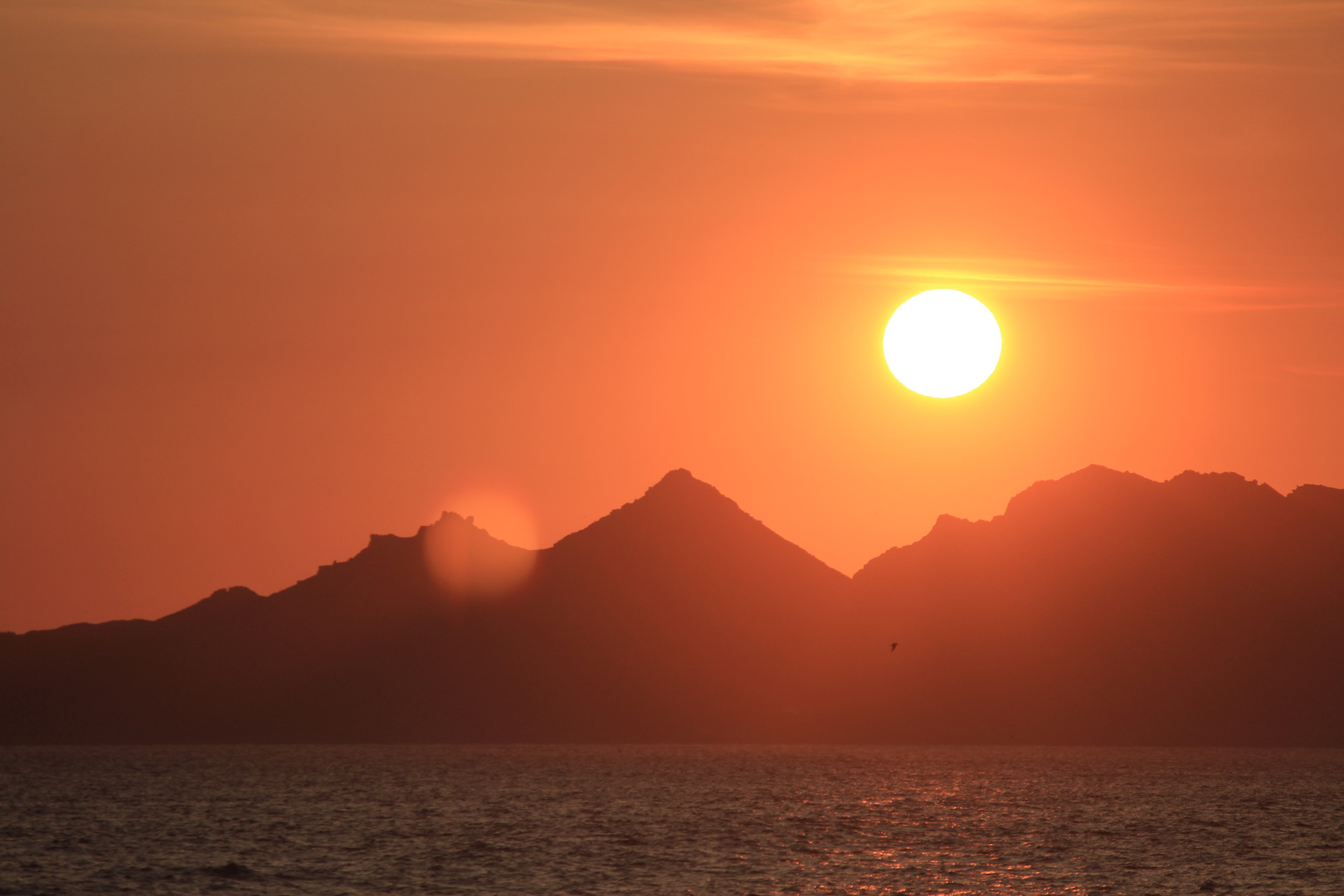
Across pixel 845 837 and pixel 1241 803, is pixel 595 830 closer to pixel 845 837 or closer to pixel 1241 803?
pixel 845 837

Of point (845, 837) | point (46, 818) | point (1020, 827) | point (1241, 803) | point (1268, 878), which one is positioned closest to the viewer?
point (1268, 878)

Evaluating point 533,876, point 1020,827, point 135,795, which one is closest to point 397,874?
point 533,876

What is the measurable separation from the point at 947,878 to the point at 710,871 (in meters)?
14.3

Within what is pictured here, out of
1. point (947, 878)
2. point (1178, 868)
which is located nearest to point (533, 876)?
point (947, 878)

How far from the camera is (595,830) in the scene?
4705 inches

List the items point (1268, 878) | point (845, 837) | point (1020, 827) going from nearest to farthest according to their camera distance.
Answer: point (1268, 878) < point (845, 837) < point (1020, 827)

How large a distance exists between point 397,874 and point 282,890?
28.3ft

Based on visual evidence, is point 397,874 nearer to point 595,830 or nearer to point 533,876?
point 533,876

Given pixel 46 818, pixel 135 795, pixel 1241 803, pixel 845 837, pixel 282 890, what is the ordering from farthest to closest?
pixel 135 795, pixel 1241 803, pixel 46 818, pixel 845 837, pixel 282 890

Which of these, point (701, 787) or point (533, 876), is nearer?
point (533, 876)

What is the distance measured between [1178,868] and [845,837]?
88.2 ft

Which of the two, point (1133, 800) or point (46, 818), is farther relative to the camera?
point (1133, 800)

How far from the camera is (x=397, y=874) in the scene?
89375 mm

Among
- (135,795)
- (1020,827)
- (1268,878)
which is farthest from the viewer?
(135,795)
